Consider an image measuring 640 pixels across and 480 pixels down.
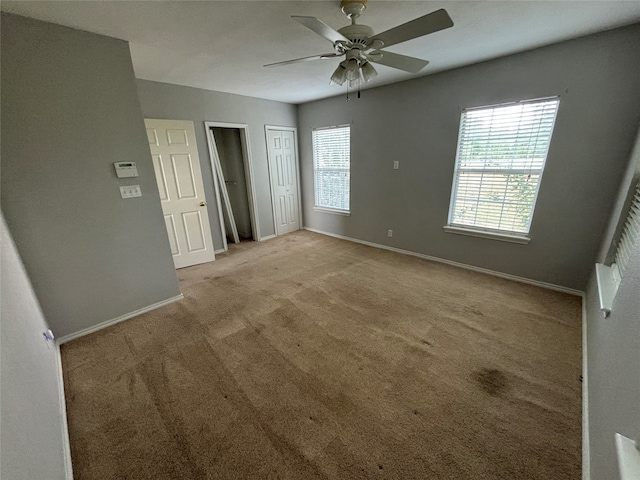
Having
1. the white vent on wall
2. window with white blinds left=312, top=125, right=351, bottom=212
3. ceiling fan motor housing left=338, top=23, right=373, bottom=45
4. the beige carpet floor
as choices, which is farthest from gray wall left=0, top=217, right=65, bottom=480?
window with white blinds left=312, top=125, right=351, bottom=212

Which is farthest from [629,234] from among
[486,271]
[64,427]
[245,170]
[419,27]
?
[245,170]

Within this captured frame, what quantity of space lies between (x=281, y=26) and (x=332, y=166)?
9.05 ft

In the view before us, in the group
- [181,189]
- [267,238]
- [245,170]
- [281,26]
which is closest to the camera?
[281,26]

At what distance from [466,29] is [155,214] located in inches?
129

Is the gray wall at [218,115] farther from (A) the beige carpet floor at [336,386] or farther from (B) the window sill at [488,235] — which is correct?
(B) the window sill at [488,235]

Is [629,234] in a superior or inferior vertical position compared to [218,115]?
inferior

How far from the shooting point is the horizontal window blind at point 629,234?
63.2 inches

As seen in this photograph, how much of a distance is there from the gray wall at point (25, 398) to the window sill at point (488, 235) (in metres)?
3.84

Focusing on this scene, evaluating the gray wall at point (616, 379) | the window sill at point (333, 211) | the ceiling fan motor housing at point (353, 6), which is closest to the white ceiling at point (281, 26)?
the ceiling fan motor housing at point (353, 6)

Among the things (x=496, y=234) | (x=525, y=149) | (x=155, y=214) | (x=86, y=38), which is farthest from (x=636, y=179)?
(x=86, y=38)

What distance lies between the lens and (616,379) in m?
1.06

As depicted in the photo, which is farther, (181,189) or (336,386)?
(181,189)

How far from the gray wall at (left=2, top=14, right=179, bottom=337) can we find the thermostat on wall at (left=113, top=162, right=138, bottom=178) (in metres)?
0.05

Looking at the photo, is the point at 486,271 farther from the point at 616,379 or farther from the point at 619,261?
the point at 616,379
